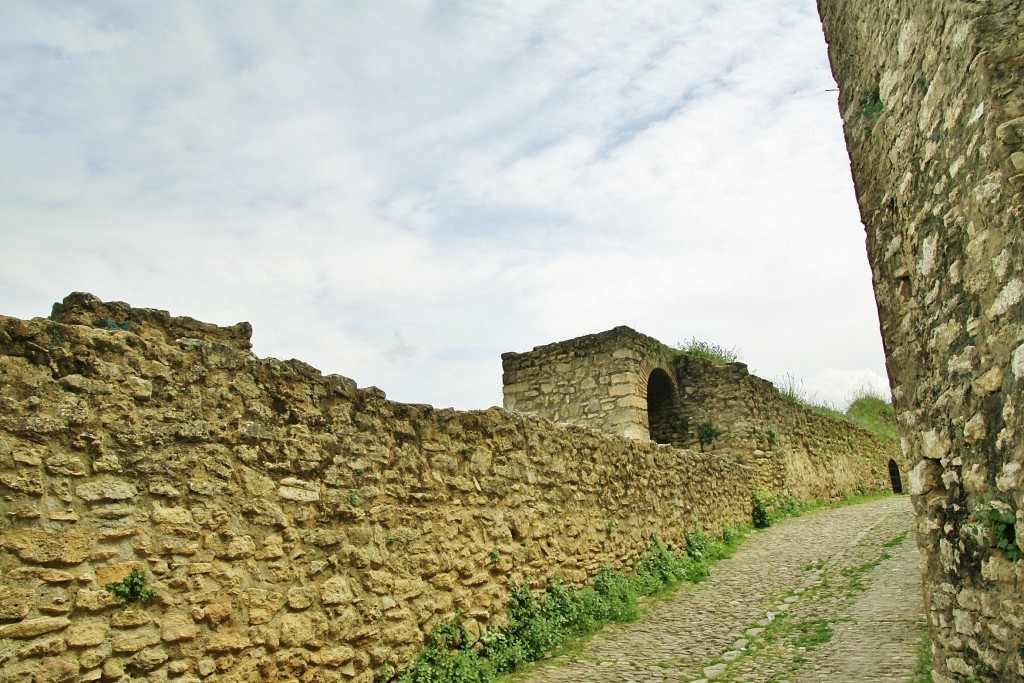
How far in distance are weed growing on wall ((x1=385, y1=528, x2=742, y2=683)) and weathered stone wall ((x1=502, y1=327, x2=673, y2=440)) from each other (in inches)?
128

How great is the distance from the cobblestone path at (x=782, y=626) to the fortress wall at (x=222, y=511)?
3.94ft

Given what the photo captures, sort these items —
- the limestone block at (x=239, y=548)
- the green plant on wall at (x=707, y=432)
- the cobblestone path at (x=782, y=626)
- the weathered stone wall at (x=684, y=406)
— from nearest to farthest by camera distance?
the limestone block at (x=239, y=548) < the cobblestone path at (x=782, y=626) < the weathered stone wall at (x=684, y=406) < the green plant on wall at (x=707, y=432)

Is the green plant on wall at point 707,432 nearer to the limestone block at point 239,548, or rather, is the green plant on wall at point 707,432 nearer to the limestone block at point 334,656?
the limestone block at point 334,656

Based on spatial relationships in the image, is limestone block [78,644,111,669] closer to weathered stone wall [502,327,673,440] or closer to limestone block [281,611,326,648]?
limestone block [281,611,326,648]

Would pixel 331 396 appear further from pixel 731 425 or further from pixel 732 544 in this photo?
pixel 731 425

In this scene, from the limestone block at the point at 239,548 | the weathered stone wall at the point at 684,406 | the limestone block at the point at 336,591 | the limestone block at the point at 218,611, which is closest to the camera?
the limestone block at the point at 218,611

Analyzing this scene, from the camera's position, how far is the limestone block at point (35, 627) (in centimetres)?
321

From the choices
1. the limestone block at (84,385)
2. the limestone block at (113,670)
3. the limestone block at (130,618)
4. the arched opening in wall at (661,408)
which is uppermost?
the arched opening in wall at (661,408)

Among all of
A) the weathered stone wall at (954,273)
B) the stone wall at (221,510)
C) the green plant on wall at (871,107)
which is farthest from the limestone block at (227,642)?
the green plant on wall at (871,107)

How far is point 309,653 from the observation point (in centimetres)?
441

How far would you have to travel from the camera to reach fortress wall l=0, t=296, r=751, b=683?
11.3ft

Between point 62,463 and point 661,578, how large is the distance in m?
7.12

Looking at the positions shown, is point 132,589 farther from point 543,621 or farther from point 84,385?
point 543,621

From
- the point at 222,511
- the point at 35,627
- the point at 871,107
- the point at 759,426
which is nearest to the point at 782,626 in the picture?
the point at 871,107
